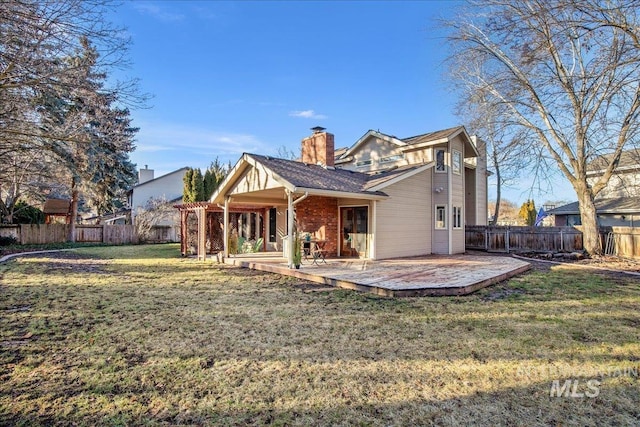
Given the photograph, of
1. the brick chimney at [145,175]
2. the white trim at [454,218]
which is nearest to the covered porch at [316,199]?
the white trim at [454,218]

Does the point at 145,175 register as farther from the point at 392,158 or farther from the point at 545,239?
the point at 545,239

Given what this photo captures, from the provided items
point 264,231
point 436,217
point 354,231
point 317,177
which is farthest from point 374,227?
point 264,231

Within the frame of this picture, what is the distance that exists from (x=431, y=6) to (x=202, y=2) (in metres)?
8.30

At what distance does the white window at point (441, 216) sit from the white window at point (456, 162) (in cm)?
175

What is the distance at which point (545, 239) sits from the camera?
15.3m

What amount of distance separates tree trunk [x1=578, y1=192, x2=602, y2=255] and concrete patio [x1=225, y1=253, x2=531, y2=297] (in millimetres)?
5529

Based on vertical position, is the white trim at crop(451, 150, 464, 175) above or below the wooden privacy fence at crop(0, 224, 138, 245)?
above

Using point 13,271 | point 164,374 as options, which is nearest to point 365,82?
point 13,271

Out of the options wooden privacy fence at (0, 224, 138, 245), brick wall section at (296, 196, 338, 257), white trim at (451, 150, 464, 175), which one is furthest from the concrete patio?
wooden privacy fence at (0, 224, 138, 245)

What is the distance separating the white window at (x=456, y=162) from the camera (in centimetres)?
1494

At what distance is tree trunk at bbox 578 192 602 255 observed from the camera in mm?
14031

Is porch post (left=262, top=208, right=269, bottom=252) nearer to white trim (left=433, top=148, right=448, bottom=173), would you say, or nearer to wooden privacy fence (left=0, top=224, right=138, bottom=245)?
white trim (left=433, top=148, right=448, bottom=173)

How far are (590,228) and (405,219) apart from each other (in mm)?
A: 7876

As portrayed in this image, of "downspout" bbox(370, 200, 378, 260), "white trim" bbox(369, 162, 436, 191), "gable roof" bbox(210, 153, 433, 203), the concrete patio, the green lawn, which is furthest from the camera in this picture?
"white trim" bbox(369, 162, 436, 191)
